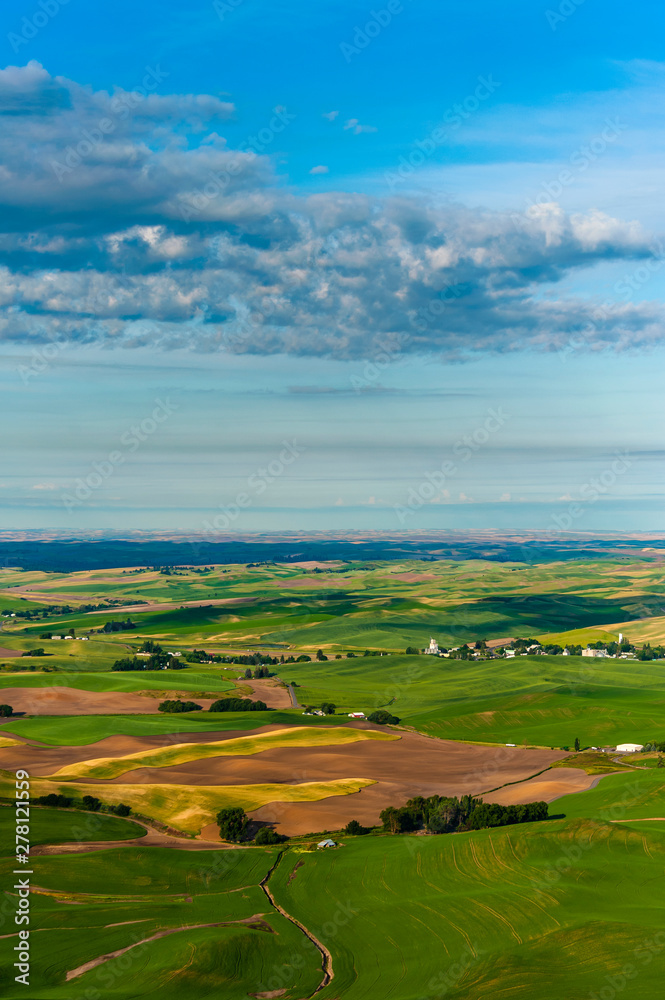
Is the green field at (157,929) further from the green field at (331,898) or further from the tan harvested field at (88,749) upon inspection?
the tan harvested field at (88,749)

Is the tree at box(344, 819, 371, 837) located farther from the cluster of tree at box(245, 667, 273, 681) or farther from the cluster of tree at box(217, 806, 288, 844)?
the cluster of tree at box(245, 667, 273, 681)

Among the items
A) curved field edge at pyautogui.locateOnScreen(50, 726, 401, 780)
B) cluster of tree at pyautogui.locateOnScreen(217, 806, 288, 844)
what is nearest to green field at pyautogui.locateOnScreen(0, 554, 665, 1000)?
curved field edge at pyautogui.locateOnScreen(50, 726, 401, 780)

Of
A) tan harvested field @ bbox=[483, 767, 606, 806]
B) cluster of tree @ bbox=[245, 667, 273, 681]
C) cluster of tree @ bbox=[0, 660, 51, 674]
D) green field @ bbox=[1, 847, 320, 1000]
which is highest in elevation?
green field @ bbox=[1, 847, 320, 1000]

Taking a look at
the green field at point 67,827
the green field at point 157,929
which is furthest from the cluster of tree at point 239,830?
the green field at point 67,827

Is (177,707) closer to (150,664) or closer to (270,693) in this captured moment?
(270,693)

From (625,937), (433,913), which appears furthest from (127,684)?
(625,937)

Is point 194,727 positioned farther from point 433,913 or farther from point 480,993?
point 480,993

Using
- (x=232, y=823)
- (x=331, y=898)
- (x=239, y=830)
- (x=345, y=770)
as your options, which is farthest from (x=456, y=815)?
(x=345, y=770)
